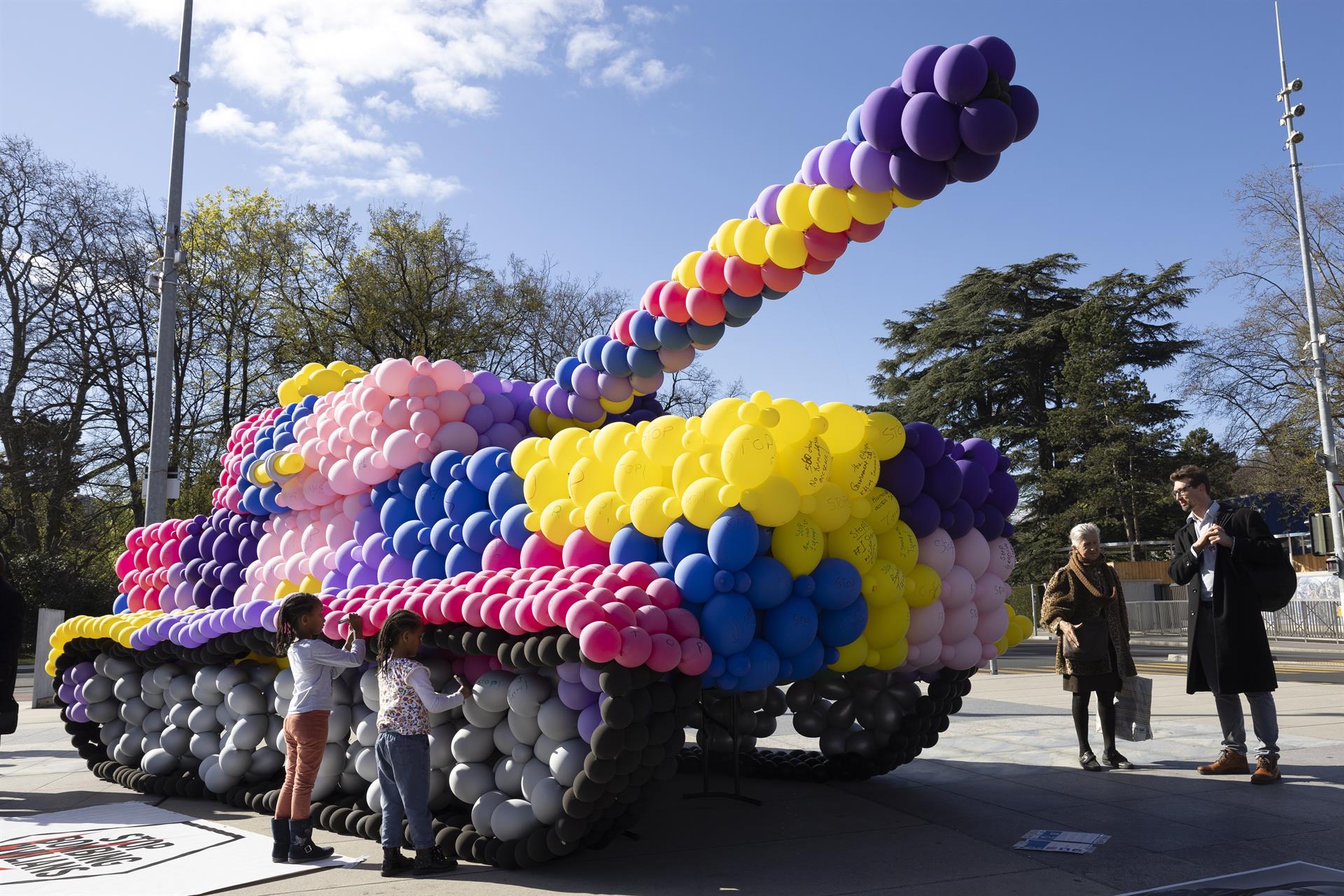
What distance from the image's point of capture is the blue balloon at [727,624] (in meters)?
4.82

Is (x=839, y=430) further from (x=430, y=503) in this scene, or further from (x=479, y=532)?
(x=430, y=503)

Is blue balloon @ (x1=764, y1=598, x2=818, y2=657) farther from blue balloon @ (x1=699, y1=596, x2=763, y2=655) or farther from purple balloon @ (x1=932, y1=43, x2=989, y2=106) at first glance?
purple balloon @ (x1=932, y1=43, x2=989, y2=106)

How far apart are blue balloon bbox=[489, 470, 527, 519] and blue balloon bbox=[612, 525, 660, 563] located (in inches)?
40.8

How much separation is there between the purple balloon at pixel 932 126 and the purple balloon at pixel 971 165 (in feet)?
0.25

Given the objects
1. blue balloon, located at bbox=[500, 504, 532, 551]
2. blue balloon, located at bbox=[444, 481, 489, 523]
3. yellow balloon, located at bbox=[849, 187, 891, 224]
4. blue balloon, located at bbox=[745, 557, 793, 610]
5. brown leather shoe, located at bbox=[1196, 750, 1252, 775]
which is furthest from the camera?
brown leather shoe, located at bbox=[1196, 750, 1252, 775]

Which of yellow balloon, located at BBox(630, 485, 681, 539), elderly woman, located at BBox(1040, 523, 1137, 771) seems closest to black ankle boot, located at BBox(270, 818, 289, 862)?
yellow balloon, located at BBox(630, 485, 681, 539)

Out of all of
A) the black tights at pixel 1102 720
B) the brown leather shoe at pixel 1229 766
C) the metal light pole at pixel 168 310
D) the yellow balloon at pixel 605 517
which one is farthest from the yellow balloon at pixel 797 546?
the metal light pole at pixel 168 310

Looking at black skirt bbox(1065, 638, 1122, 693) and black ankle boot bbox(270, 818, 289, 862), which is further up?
black skirt bbox(1065, 638, 1122, 693)

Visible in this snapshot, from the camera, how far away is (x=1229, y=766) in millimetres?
6891

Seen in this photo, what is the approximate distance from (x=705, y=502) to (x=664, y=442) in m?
0.51

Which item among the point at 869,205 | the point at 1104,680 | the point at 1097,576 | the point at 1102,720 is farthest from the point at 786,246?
the point at 1102,720

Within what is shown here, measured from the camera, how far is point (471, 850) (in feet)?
16.8

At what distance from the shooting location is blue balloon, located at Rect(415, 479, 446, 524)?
6617mm

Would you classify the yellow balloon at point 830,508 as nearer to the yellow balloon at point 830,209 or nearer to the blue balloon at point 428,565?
the yellow balloon at point 830,209
